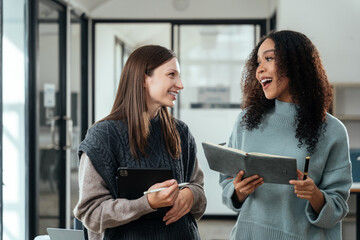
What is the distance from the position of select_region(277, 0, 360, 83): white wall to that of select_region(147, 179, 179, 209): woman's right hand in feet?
8.93

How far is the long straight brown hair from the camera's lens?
1.45 m

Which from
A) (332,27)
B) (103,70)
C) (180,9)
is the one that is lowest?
(103,70)

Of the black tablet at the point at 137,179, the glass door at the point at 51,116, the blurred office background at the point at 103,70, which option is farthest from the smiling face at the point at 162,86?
the glass door at the point at 51,116

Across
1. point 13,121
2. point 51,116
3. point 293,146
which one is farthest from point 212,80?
point 293,146

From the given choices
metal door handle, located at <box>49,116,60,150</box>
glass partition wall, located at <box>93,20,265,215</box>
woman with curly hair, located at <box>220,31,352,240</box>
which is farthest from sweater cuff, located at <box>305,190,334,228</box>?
glass partition wall, located at <box>93,20,265,215</box>

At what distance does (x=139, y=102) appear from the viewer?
57.6 inches

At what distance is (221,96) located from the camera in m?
5.15

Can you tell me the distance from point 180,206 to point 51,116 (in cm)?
273

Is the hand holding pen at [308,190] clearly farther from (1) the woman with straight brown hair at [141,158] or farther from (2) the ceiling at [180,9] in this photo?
(2) the ceiling at [180,9]

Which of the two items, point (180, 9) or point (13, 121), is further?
point (180, 9)

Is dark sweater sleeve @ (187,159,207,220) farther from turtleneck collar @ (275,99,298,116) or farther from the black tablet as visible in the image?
turtleneck collar @ (275,99,298,116)

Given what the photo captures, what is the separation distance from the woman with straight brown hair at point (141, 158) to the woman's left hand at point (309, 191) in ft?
1.10

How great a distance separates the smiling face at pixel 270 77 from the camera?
4.86ft

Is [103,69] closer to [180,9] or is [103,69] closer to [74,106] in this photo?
[74,106]
